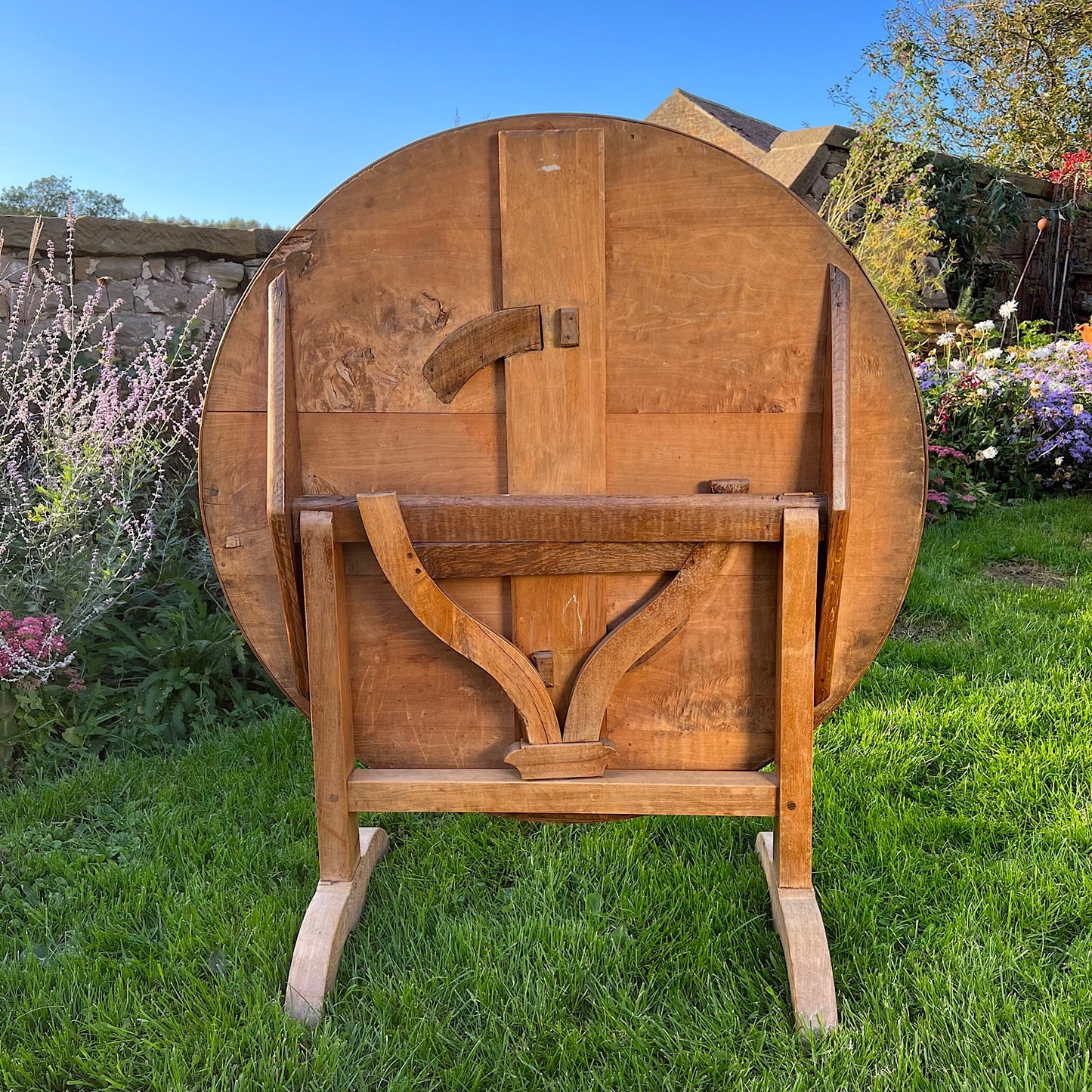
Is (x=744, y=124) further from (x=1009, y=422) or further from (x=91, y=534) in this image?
(x=91, y=534)

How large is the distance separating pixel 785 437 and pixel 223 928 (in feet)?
4.81

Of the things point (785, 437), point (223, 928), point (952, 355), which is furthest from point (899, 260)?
point (223, 928)

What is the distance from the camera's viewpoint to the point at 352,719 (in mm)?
1684

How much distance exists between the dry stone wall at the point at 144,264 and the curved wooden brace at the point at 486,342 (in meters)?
2.15

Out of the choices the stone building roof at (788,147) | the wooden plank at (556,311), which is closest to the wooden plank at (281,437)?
the wooden plank at (556,311)

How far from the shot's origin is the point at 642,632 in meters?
1.53

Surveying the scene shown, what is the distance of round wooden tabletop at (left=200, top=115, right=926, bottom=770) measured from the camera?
4.71 ft

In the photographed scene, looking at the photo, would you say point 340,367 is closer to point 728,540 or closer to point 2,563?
point 728,540

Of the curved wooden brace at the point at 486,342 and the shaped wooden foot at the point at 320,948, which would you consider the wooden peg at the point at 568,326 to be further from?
the shaped wooden foot at the point at 320,948

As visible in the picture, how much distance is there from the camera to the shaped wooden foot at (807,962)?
1.52 m

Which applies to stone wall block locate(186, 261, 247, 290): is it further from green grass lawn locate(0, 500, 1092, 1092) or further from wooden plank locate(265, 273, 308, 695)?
wooden plank locate(265, 273, 308, 695)

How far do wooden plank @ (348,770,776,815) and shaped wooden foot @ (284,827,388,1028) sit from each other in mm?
191

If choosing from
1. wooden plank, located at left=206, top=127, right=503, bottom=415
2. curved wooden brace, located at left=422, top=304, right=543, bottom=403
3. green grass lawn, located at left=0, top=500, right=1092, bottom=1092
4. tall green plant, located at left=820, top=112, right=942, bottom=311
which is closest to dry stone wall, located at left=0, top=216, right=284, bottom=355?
green grass lawn, located at left=0, top=500, right=1092, bottom=1092

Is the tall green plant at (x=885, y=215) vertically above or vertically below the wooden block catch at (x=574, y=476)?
above
